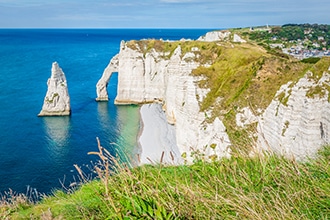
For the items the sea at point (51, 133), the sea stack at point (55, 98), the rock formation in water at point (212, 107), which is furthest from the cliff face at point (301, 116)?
Result: the sea stack at point (55, 98)

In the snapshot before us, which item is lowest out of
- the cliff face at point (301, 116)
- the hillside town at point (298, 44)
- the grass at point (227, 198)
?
the cliff face at point (301, 116)

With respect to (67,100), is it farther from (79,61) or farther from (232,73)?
(79,61)

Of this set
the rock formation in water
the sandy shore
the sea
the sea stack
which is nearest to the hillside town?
the rock formation in water

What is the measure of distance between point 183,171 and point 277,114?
15.6m

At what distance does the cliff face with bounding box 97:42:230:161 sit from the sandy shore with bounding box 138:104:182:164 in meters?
1.24

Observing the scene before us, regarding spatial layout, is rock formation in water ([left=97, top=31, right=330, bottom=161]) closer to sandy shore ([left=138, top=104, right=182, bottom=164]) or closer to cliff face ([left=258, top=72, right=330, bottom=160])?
cliff face ([left=258, top=72, right=330, bottom=160])

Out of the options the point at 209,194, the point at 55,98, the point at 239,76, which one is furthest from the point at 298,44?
the point at 209,194

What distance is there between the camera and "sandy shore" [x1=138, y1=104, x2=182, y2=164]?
111 feet

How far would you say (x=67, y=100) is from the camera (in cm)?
5053

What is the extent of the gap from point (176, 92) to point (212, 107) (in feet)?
31.6

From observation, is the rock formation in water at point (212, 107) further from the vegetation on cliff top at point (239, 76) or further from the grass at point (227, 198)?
the grass at point (227, 198)

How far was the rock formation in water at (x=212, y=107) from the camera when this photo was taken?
55.8 ft

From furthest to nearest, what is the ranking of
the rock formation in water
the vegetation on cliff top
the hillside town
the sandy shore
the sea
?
1. the hillside town
2. the sandy shore
3. the sea
4. the vegetation on cliff top
5. the rock formation in water

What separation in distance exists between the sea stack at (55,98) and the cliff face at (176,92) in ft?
35.4
